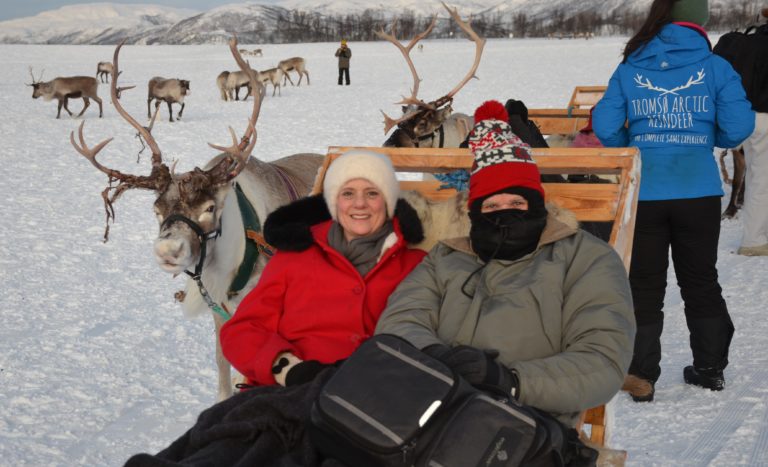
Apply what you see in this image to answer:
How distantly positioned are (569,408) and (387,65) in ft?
100

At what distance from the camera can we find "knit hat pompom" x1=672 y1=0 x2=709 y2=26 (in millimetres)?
3643

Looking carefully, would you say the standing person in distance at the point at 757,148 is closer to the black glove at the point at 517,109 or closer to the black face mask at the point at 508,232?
the black glove at the point at 517,109

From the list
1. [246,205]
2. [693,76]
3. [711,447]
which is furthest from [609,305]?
[246,205]

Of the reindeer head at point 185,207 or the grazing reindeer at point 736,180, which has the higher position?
the reindeer head at point 185,207

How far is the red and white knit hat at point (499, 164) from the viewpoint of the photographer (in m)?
2.55

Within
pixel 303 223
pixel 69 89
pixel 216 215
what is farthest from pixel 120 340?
pixel 69 89

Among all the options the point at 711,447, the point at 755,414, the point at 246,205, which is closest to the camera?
the point at 711,447

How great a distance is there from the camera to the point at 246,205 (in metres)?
4.14

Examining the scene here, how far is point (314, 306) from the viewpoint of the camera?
2.77m

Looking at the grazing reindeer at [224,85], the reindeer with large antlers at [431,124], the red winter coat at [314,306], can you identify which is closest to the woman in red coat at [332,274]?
the red winter coat at [314,306]

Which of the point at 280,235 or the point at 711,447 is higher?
the point at 280,235

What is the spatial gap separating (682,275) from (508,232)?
1844mm

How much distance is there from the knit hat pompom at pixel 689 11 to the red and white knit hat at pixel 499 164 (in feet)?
4.78

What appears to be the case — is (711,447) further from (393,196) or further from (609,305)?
(393,196)
